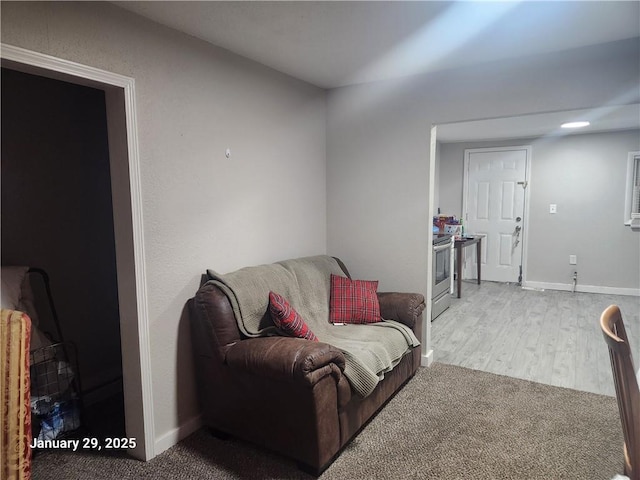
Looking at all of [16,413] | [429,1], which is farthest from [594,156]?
[16,413]

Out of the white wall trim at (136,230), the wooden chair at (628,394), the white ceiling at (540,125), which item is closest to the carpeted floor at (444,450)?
the white wall trim at (136,230)

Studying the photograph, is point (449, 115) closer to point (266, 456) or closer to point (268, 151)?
point (268, 151)

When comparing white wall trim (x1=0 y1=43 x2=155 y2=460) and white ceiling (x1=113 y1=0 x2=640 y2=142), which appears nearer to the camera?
white wall trim (x1=0 y1=43 x2=155 y2=460)

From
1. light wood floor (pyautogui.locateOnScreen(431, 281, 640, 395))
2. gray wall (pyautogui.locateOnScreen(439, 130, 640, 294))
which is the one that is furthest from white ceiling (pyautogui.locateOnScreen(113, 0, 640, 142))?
gray wall (pyautogui.locateOnScreen(439, 130, 640, 294))

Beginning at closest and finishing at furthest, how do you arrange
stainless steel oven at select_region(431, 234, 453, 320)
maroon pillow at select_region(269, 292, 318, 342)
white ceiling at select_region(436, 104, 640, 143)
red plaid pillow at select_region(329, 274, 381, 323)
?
maroon pillow at select_region(269, 292, 318, 342), red plaid pillow at select_region(329, 274, 381, 323), white ceiling at select_region(436, 104, 640, 143), stainless steel oven at select_region(431, 234, 453, 320)

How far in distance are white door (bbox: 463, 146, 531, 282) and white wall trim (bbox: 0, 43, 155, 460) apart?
5379 mm

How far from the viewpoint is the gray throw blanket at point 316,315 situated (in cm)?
230

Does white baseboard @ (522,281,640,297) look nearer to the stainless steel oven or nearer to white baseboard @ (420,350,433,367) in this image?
the stainless steel oven

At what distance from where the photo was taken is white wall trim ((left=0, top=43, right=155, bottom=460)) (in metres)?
1.84

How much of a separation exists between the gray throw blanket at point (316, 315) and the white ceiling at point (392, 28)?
136cm

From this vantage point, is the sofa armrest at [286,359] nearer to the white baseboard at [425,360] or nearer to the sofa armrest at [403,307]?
the sofa armrest at [403,307]

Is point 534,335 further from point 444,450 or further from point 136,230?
point 136,230

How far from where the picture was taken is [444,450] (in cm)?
220

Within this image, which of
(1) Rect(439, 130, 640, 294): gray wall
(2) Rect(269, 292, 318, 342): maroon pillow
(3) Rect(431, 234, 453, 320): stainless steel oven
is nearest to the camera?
(2) Rect(269, 292, 318, 342): maroon pillow
